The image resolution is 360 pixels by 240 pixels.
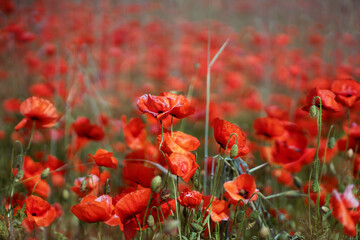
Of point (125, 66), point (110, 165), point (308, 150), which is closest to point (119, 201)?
point (110, 165)

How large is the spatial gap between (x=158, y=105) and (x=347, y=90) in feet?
1.92

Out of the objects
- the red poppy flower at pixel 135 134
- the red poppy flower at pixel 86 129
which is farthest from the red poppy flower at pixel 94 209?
the red poppy flower at pixel 86 129

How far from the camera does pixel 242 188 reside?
91cm

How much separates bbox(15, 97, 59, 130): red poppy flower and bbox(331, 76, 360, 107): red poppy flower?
886 millimetres

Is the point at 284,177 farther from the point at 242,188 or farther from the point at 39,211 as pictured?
the point at 39,211

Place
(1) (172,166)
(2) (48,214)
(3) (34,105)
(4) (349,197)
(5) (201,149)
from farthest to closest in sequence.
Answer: (5) (201,149) < (3) (34,105) < (2) (48,214) < (1) (172,166) < (4) (349,197)

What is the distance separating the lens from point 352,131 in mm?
1229

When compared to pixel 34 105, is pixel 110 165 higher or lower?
lower

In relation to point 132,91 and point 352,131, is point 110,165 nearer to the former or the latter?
point 352,131

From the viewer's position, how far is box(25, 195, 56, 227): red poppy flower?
949 mm

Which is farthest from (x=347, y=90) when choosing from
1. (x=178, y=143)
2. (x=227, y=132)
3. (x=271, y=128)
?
(x=178, y=143)

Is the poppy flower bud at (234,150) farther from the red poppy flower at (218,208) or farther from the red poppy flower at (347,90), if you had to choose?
the red poppy flower at (347,90)

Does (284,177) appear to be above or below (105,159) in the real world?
below

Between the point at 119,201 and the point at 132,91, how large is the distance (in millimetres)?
2812
